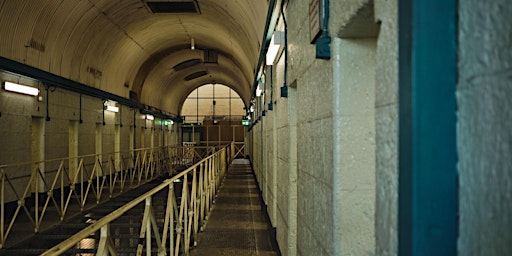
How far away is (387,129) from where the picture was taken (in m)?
1.31

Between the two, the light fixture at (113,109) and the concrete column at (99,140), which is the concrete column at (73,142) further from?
the light fixture at (113,109)

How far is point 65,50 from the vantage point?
9.65m

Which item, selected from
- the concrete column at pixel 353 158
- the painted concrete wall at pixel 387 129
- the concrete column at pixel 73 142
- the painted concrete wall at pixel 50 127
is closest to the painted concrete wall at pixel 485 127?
the painted concrete wall at pixel 387 129

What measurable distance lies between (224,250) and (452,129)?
15.0 ft

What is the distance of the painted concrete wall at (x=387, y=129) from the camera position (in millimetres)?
1227

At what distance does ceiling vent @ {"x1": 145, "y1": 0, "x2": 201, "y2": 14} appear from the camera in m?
10.6

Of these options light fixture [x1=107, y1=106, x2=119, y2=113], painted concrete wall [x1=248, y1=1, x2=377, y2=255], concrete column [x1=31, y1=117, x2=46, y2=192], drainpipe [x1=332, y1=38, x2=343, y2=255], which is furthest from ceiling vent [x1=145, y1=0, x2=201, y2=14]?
drainpipe [x1=332, y1=38, x2=343, y2=255]

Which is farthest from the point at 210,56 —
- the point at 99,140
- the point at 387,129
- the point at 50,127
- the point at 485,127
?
the point at 485,127

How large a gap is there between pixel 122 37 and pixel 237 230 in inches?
315

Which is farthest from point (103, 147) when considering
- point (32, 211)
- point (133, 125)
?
point (32, 211)

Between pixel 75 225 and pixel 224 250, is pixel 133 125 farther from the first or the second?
pixel 224 250

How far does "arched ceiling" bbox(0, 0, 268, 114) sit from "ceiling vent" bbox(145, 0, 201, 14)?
0.15m

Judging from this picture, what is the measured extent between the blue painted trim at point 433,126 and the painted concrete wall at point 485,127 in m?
0.02

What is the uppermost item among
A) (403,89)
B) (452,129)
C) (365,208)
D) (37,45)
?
(37,45)
